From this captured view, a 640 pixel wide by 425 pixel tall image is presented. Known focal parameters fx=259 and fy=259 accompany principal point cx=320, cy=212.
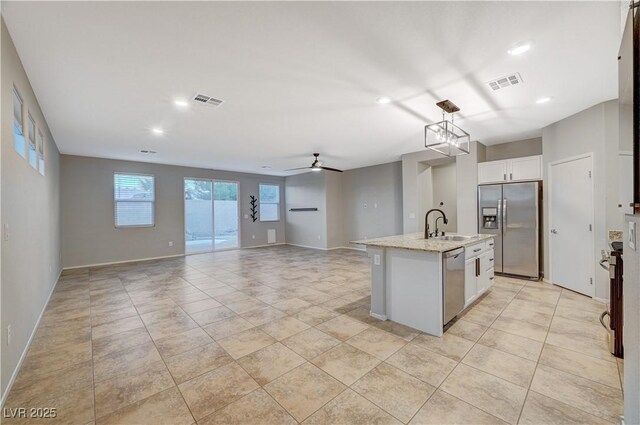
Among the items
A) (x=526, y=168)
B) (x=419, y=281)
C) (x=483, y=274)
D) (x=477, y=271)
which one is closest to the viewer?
(x=419, y=281)

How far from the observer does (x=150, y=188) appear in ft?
24.0

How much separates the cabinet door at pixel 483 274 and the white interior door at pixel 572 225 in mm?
1308

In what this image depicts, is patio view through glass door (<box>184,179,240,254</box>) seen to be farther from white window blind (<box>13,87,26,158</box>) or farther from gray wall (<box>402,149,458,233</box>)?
gray wall (<box>402,149,458,233</box>)

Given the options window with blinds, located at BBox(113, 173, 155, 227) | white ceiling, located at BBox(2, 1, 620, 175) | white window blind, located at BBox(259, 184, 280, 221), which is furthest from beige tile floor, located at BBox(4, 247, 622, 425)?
white window blind, located at BBox(259, 184, 280, 221)

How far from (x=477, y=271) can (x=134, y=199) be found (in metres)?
8.09

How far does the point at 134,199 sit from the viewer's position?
23.2ft

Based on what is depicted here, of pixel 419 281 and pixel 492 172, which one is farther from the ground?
pixel 492 172

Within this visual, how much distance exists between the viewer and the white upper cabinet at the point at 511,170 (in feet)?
15.1

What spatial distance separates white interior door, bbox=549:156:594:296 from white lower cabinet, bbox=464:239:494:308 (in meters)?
1.24

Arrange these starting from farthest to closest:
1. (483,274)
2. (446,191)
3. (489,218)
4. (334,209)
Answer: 1. (334,209)
2. (446,191)
3. (489,218)
4. (483,274)

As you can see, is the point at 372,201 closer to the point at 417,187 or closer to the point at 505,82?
the point at 417,187

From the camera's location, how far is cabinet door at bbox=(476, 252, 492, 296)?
11.7 feet

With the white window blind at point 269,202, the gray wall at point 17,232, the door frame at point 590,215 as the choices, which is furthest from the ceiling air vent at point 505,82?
the white window blind at point 269,202

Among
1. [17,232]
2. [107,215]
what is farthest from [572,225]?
[107,215]
